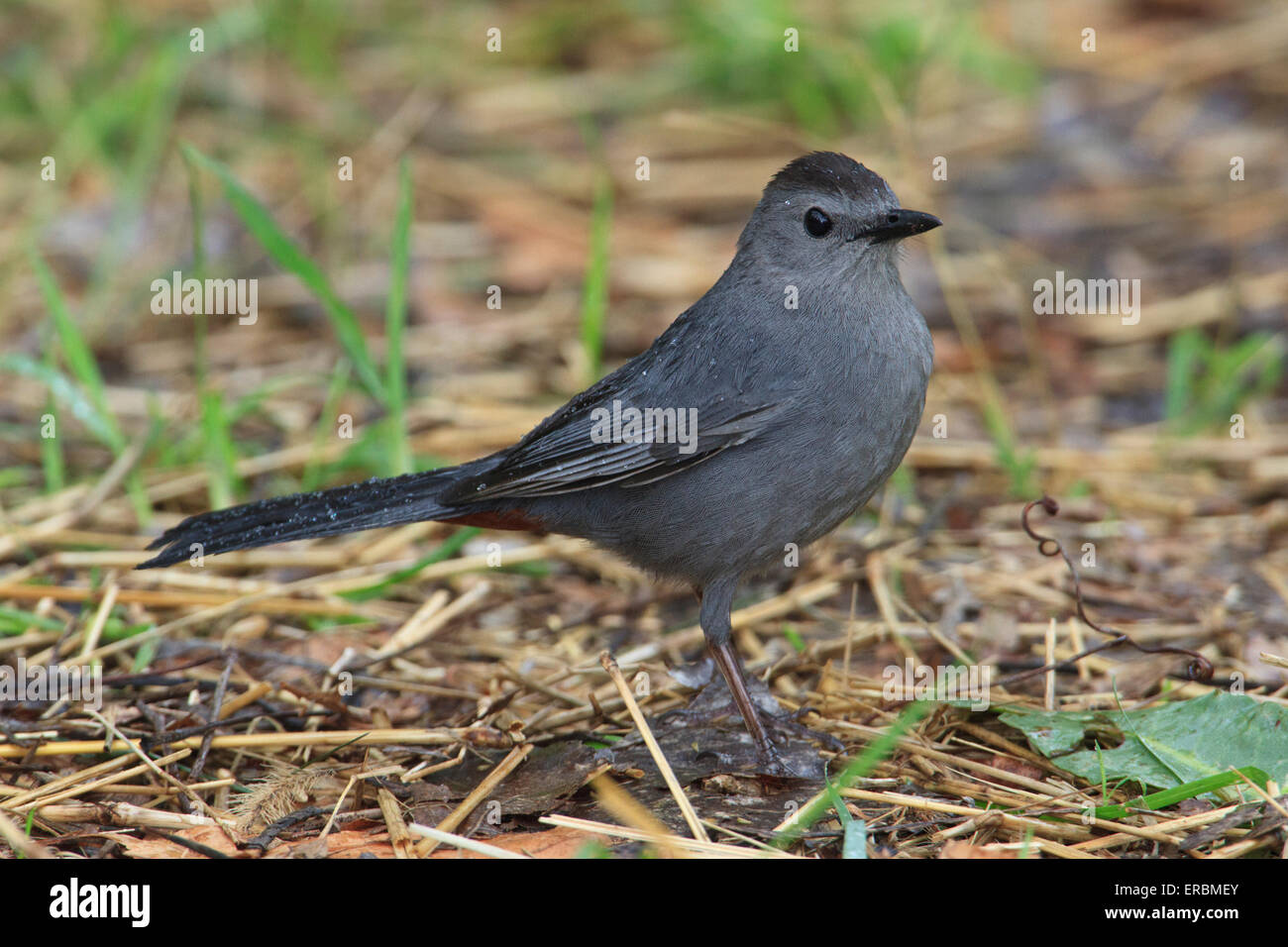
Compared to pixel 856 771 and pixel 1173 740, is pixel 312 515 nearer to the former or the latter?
pixel 856 771

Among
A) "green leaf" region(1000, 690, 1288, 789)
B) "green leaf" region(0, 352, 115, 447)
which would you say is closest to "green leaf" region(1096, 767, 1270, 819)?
"green leaf" region(1000, 690, 1288, 789)

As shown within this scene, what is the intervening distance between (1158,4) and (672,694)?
7.70 metres

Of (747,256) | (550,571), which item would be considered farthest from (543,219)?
→ (747,256)

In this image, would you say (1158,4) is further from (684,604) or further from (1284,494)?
(684,604)

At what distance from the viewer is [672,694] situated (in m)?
4.22

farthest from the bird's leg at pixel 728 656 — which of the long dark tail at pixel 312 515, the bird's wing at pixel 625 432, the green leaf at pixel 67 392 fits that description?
the green leaf at pixel 67 392

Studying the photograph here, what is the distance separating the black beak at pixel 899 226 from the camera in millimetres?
3873

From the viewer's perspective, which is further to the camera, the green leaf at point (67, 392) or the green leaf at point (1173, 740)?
the green leaf at point (67, 392)

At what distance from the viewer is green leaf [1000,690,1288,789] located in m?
3.30

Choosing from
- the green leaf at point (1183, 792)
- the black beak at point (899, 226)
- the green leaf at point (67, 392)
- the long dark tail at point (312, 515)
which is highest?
the black beak at point (899, 226)

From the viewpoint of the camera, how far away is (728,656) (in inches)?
153

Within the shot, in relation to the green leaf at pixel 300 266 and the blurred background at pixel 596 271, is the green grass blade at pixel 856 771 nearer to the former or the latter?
the blurred background at pixel 596 271

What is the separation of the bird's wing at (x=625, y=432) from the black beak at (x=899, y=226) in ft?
1.92

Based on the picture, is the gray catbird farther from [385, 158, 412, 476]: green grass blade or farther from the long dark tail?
[385, 158, 412, 476]: green grass blade
